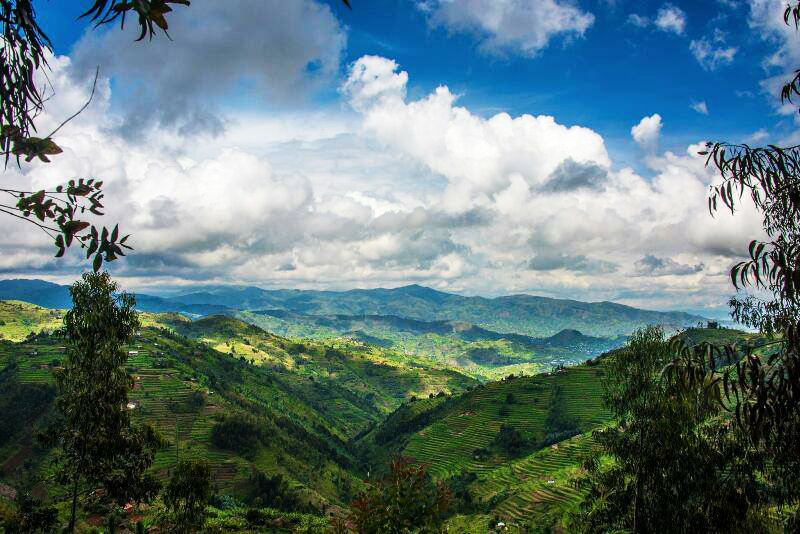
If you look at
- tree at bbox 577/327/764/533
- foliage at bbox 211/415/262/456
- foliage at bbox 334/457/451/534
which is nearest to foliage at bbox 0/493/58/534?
foliage at bbox 334/457/451/534

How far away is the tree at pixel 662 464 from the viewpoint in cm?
1898

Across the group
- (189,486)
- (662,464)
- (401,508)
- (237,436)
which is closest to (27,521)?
(189,486)

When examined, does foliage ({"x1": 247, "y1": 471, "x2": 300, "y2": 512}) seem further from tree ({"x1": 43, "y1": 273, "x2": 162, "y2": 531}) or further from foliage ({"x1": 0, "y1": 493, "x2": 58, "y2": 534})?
tree ({"x1": 43, "y1": 273, "x2": 162, "y2": 531})

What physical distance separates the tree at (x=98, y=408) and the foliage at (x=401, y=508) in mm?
16051

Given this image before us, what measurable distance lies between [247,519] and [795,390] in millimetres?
76573

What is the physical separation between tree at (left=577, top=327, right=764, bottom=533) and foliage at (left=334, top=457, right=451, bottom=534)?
925 cm

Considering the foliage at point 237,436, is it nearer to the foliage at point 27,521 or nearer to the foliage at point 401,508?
the foliage at point 27,521

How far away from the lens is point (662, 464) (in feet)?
87.5

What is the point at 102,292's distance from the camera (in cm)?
2461

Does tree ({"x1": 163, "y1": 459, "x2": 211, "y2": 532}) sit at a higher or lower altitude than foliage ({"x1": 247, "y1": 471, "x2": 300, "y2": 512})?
higher

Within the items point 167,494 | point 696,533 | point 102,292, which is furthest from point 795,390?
point 167,494

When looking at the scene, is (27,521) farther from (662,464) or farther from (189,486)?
(662,464)

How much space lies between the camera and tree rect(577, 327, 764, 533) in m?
19.0

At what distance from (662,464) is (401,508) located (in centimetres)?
2127
